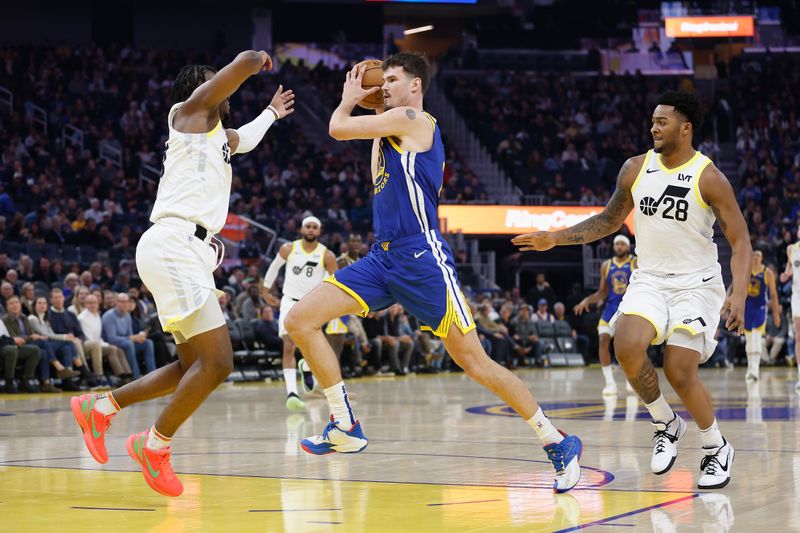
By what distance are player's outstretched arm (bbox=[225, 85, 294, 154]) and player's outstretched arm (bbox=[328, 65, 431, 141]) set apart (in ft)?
1.05

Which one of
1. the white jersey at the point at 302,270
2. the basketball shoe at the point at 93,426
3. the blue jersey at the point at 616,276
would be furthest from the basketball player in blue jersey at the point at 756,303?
the basketball shoe at the point at 93,426

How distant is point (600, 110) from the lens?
124 feet

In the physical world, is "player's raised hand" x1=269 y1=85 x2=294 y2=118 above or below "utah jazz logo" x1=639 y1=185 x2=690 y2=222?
above

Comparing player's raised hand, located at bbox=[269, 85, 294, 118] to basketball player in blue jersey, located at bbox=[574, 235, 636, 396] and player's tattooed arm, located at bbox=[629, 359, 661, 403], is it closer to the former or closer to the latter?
player's tattooed arm, located at bbox=[629, 359, 661, 403]

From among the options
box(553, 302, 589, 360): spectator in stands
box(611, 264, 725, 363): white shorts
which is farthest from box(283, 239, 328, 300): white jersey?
box(553, 302, 589, 360): spectator in stands

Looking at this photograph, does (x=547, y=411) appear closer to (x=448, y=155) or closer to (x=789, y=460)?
(x=789, y=460)

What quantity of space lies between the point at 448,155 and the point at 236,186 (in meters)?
8.57

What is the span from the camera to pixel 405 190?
651 cm

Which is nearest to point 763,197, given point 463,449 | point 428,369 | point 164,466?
point 428,369

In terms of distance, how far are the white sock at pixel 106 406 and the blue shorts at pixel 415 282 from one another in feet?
4.64

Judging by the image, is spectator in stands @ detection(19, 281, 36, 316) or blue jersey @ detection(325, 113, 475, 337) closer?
blue jersey @ detection(325, 113, 475, 337)

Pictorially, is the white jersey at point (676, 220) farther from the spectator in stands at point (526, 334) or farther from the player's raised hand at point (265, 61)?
the spectator in stands at point (526, 334)

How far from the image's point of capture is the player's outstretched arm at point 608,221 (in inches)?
275

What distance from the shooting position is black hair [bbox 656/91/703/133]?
274 inches
